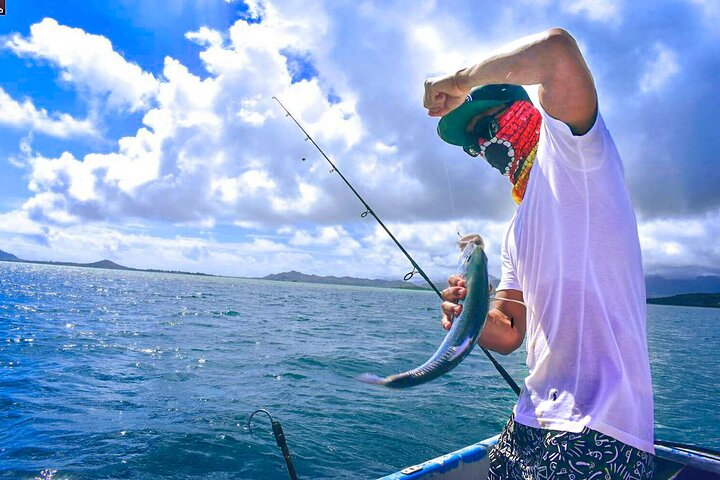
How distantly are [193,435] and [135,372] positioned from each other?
6.20m

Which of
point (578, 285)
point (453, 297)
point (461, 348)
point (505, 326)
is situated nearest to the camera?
point (578, 285)

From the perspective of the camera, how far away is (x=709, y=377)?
1889 cm

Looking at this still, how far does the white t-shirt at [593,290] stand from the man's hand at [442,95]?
1.59 ft

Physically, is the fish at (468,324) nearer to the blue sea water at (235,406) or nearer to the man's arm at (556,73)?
the man's arm at (556,73)

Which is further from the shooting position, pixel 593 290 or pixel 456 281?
pixel 456 281

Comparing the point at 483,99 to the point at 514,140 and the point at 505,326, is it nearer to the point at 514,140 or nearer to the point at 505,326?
the point at 514,140

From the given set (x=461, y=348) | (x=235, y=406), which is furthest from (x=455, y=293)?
(x=235, y=406)

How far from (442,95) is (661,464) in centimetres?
483

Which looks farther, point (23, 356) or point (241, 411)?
point (23, 356)

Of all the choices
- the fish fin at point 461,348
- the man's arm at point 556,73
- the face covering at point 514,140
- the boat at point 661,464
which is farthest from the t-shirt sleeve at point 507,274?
the boat at point 661,464

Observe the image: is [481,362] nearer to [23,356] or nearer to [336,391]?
[336,391]

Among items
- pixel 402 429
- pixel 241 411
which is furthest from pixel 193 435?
pixel 402 429

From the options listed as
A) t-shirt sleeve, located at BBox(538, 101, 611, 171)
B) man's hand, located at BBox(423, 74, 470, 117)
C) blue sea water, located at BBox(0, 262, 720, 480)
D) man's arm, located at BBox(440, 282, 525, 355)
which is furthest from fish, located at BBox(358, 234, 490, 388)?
blue sea water, located at BBox(0, 262, 720, 480)

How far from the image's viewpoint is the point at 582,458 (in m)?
1.98
